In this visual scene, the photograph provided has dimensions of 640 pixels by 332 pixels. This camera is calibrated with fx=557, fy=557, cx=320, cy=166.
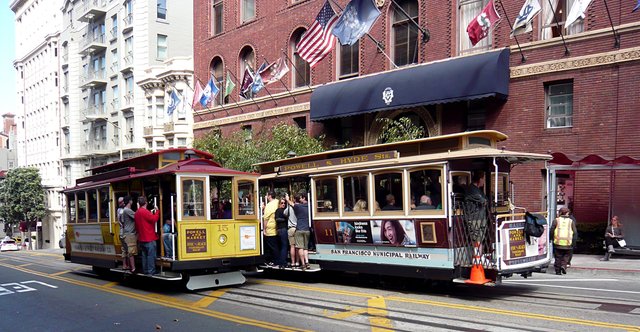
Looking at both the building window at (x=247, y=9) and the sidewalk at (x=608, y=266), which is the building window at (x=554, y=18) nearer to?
the sidewalk at (x=608, y=266)

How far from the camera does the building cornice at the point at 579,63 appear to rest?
16.4 metres

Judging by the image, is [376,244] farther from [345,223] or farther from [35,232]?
[35,232]

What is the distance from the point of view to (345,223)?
1199 cm

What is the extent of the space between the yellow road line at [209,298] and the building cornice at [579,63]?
12420mm

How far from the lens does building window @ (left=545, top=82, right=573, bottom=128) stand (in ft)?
59.1

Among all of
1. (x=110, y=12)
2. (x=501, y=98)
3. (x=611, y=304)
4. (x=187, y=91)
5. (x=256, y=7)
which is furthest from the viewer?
(x=110, y=12)

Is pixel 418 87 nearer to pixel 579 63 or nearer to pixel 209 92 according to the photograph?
pixel 579 63

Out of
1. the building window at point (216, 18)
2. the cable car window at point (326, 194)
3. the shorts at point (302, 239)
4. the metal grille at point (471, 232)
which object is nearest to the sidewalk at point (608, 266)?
the metal grille at point (471, 232)

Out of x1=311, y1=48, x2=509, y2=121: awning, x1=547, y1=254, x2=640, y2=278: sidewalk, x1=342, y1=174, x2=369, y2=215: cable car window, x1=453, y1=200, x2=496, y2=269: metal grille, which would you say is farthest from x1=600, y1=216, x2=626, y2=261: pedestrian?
x1=342, y1=174, x2=369, y2=215: cable car window

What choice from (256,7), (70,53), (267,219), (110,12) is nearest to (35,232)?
(70,53)

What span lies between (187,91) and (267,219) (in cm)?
2996

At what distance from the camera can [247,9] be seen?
3112cm

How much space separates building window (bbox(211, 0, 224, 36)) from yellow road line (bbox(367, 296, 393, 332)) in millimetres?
26197

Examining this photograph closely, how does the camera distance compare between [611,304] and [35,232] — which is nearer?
[611,304]
